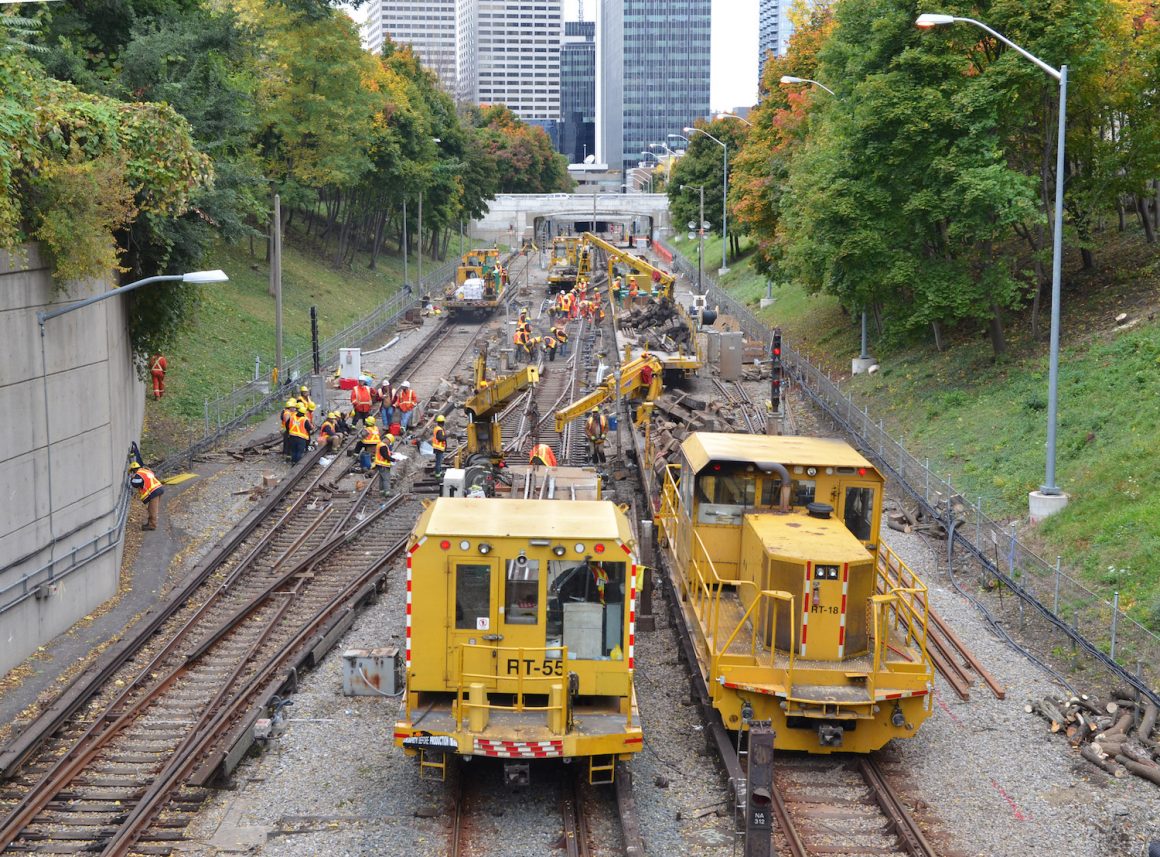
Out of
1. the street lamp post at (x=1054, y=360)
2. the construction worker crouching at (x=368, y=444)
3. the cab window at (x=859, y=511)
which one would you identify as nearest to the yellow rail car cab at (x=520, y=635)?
the cab window at (x=859, y=511)

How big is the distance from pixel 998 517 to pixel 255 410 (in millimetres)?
19762

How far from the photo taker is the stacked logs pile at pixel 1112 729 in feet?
42.7

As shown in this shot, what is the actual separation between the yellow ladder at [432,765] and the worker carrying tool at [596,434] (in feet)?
46.5

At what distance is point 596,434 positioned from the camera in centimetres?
2648

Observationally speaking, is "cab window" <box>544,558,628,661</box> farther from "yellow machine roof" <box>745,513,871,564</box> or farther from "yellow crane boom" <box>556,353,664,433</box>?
"yellow crane boom" <box>556,353,664,433</box>

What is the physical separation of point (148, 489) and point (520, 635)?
11.4 metres

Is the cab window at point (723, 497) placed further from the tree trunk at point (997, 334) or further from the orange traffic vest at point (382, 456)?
the tree trunk at point (997, 334)

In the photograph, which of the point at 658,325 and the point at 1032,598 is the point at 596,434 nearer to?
the point at 1032,598

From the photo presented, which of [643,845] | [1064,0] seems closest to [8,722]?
[643,845]

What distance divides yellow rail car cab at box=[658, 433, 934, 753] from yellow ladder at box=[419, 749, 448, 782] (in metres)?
2.93

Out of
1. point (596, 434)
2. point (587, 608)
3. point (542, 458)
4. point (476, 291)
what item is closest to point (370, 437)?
point (596, 434)

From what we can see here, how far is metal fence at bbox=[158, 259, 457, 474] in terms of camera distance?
28.3 m

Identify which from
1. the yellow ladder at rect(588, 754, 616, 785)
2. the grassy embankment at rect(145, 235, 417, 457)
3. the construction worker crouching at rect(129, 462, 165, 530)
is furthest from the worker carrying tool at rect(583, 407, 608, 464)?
the yellow ladder at rect(588, 754, 616, 785)

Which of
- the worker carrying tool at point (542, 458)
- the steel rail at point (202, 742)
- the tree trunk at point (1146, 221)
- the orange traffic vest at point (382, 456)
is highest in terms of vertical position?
the tree trunk at point (1146, 221)
